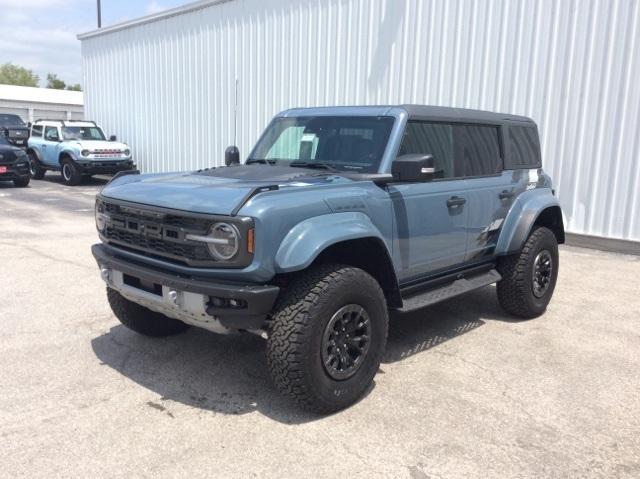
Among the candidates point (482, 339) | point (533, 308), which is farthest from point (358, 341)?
point (533, 308)

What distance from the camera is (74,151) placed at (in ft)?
53.7

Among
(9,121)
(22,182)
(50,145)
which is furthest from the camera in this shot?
(9,121)

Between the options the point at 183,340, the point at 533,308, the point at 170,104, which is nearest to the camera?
the point at 183,340

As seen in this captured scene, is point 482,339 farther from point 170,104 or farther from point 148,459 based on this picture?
point 170,104

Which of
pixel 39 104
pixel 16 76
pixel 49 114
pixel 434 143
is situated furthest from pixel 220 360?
pixel 16 76

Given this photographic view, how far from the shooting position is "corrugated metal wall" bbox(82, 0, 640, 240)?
8.77m

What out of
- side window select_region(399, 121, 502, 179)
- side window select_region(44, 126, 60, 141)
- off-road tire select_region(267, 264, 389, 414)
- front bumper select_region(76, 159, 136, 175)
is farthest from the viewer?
side window select_region(44, 126, 60, 141)

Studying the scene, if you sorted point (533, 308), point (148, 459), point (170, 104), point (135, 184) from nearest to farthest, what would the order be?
point (148, 459), point (135, 184), point (533, 308), point (170, 104)

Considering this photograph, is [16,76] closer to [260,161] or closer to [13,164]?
[13,164]

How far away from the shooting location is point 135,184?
4.02 meters

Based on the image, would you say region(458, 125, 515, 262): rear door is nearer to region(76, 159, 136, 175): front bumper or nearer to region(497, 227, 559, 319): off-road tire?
region(497, 227, 559, 319): off-road tire

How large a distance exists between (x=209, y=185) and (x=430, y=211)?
1651 millimetres

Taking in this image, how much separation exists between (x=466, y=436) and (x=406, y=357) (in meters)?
1.21

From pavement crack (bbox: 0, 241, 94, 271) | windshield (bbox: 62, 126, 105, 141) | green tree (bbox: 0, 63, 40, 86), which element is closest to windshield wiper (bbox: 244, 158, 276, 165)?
pavement crack (bbox: 0, 241, 94, 271)
